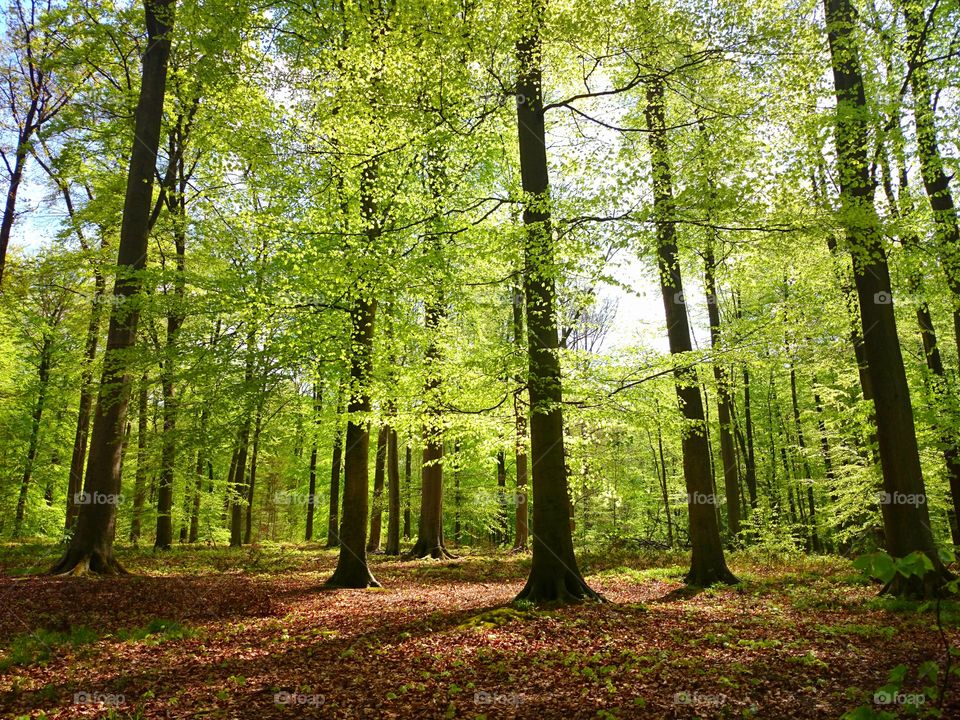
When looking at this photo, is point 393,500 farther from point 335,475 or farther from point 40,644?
point 40,644

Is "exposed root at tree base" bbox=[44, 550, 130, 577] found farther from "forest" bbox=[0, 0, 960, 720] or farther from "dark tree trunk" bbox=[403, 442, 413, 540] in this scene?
"dark tree trunk" bbox=[403, 442, 413, 540]

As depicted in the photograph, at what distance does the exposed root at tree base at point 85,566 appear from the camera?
1109 cm

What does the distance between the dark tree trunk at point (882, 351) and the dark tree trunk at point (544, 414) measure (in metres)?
4.68

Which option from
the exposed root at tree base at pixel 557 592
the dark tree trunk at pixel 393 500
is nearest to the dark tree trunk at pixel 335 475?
the dark tree trunk at pixel 393 500

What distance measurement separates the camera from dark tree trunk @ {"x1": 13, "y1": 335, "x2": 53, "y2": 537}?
865 inches

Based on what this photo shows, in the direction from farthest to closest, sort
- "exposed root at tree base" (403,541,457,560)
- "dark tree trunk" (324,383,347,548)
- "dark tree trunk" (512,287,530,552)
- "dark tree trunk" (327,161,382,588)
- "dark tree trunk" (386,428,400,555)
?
"dark tree trunk" (386,428,400,555) < "dark tree trunk" (324,383,347,548) < "exposed root at tree base" (403,541,457,560) < "dark tree trunk" (512,287,530,552) < "dark tree trunk" (327,161,382,588)

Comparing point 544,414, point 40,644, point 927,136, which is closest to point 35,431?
point 40,644

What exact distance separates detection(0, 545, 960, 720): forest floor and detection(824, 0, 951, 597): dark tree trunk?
1.15 metres

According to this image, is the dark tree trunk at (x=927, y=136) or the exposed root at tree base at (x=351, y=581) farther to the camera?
the exposed root at tree base at (x=351, y=581)

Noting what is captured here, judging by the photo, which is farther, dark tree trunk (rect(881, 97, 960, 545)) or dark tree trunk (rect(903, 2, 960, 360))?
dark tree trunk (rect(881, 97, 960, 545))

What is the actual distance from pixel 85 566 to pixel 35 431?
1647cm

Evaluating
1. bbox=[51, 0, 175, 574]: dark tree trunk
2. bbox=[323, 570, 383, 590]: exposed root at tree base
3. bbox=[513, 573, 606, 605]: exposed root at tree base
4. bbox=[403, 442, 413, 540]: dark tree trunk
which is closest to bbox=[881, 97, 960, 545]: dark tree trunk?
bbox=[513, 573, 606, 605]: exposed root at tree base

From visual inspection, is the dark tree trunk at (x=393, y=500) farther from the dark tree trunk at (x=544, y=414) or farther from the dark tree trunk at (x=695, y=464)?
the dark tree trunk at (x=544, y=414)

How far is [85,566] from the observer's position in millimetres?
11250
